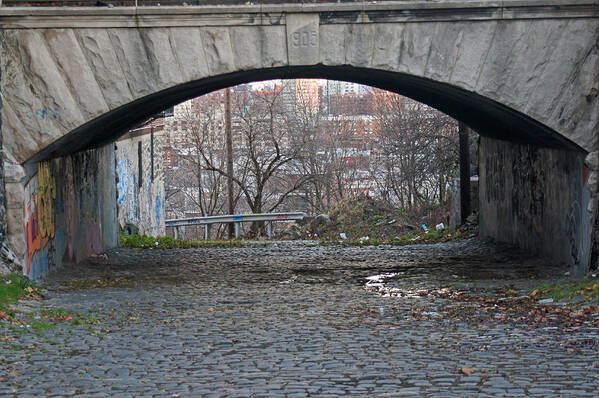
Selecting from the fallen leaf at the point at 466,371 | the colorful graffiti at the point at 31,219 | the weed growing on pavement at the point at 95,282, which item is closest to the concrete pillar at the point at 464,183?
the weed growing on pavement at the point at 95,282

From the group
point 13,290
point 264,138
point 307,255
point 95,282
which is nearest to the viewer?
point 13,290

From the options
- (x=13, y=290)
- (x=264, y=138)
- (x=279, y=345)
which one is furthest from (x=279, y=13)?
(x=264, y=138)

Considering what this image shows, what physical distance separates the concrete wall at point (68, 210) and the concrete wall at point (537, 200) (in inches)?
269

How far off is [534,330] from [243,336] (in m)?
2.39

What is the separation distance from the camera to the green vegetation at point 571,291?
8.27 meters

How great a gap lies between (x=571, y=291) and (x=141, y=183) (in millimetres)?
16874

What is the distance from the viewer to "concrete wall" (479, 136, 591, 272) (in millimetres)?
10742

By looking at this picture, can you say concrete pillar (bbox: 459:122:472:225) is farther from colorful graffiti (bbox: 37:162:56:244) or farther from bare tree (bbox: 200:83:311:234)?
bare tree (bbox: 200:83:311:234)

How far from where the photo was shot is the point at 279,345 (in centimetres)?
670

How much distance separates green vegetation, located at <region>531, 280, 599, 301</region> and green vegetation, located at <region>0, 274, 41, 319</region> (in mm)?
5330

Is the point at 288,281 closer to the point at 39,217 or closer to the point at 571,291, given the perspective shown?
the point at 39,217

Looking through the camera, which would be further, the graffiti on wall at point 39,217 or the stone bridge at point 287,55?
the graffiti on wall at point 39,217

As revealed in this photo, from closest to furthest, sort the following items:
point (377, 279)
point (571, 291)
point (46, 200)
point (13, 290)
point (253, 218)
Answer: point (571, 291) → point (13, 290) → point (377, 279) → point (46, 200) → point (253, 218)

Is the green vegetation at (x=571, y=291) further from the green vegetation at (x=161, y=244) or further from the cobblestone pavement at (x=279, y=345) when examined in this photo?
the green vegetation at (x=161, y=244)
